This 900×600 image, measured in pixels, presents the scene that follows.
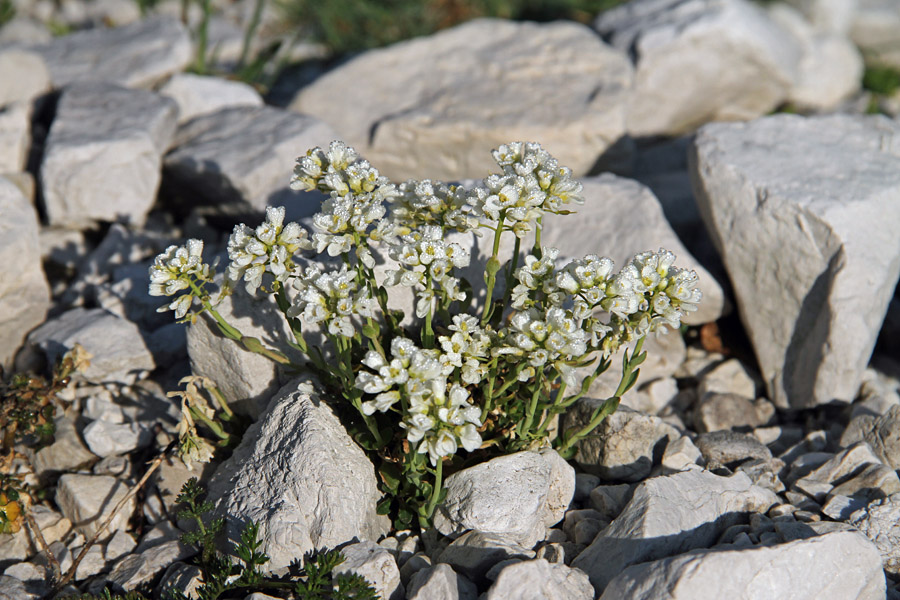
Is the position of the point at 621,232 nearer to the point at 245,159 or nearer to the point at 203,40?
the point at 245,159

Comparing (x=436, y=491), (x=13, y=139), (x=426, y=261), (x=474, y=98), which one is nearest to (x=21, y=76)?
(x=13, y=139)

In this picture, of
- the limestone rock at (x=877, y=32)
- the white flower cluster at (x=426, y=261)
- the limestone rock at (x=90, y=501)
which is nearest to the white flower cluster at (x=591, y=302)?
the white flower cluster at (x=426, y=261)

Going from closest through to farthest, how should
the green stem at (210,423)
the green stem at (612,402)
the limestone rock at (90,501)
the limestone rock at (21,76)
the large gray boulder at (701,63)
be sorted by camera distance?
the green stem at (612,402) → the green stem at (210,423) → the limestone rock at (90,501) → the limestone rock at (21,76) → the large gray boulder at (701,63)

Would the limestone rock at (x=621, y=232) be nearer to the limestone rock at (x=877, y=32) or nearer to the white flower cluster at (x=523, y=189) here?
the white flower cluster at (x=523, y=189)

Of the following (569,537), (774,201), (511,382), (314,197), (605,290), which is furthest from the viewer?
(314,197)

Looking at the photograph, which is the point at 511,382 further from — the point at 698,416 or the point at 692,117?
the point at 692,117

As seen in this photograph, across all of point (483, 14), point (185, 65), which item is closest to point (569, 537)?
point (185, 65)

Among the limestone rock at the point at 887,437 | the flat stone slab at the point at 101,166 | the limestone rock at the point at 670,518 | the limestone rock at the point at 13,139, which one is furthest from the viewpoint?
the limestone rock at the point at 13,139
